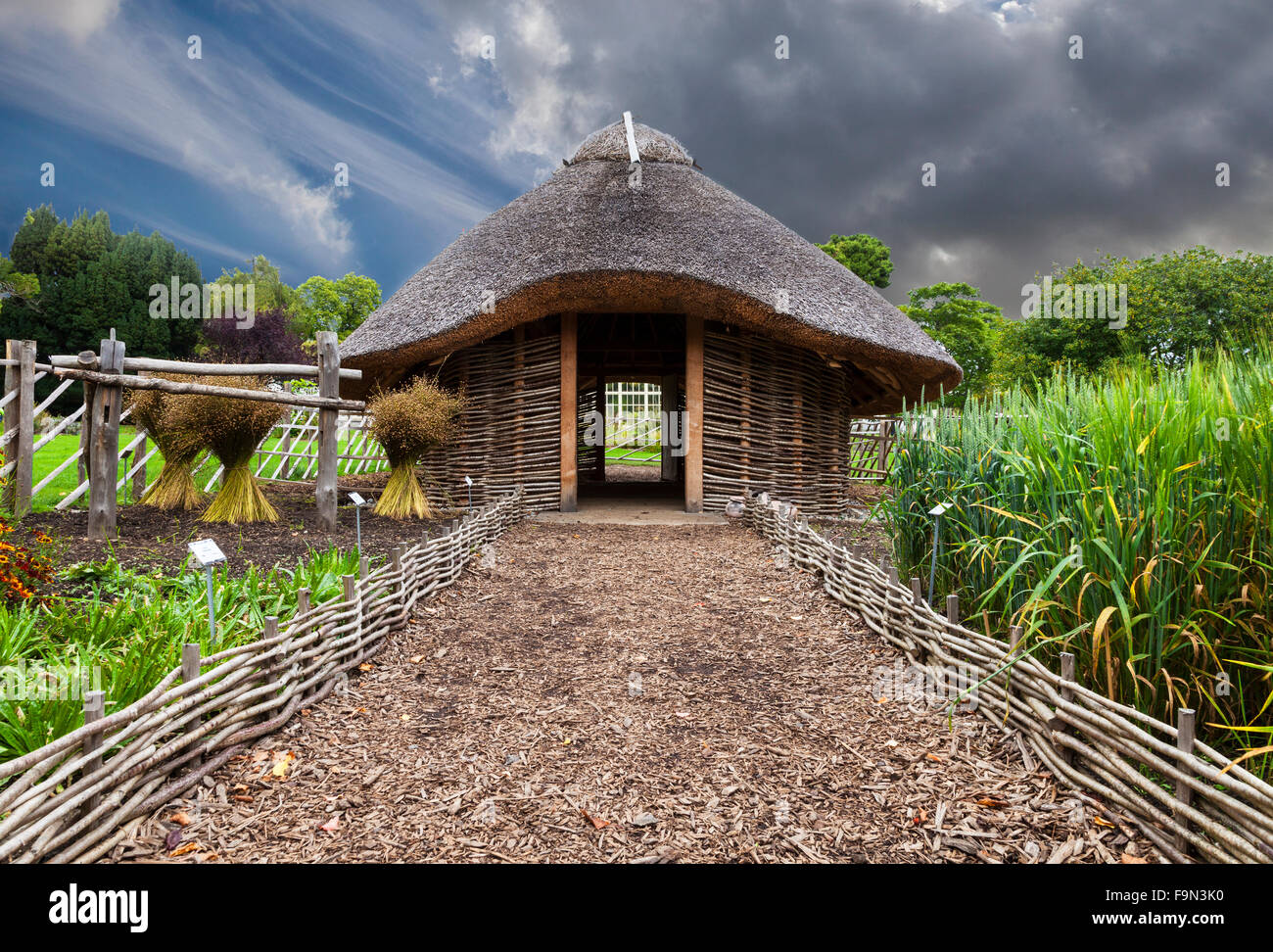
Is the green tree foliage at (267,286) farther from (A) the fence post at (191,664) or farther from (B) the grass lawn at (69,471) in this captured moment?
(A) the fence post at (191,664)

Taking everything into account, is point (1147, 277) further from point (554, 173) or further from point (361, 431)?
point (361, 431)

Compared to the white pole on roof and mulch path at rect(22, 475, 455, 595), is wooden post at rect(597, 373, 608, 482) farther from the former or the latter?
mulch path at rect(22, 475, 455, 595)

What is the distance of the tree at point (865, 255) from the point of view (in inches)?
1188

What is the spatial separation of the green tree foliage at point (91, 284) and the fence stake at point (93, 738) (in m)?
25.7

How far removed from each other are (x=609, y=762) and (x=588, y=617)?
5.96 ft

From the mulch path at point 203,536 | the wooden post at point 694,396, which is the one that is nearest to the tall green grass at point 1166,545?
the mulch path at point 203,536

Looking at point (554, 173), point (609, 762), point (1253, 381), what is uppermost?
point (554, 173)

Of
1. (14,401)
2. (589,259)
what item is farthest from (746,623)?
(14,401)

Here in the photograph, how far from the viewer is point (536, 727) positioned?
8.65ft

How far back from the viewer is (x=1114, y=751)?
6.44ft

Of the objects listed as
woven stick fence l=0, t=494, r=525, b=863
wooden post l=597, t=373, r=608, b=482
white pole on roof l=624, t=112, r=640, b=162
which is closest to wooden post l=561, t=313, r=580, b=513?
white pole on roof l=624, t=112, r=640, b=162

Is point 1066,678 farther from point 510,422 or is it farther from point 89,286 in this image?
point 89,286

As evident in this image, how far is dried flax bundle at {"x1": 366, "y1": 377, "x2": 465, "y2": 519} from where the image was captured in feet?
22.6

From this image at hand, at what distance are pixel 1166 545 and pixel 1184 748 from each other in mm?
660
